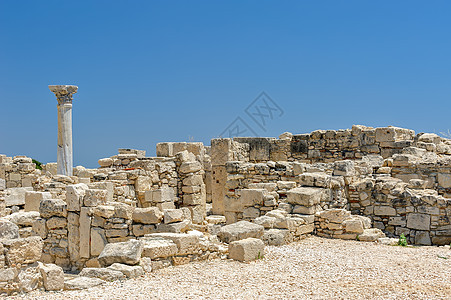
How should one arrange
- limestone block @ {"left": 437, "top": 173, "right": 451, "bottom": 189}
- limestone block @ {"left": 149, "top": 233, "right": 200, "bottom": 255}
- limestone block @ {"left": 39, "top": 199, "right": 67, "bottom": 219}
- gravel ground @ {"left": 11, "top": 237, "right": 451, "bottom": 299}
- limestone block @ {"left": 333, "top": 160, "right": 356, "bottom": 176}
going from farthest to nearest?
limestone block @ {"left": 333, "top": 160, "right": 356, "bottom": 176}, limestone block @ {"left": 437, "top": 173, "right": 451, "bottom": 189}, limestone block @ {"left": 39, "top": 199, "right": 67, "bottom": 219}, limestone block @ {"left": 149, "top": 233, "right": 200, "bottom": 255}, gravel ground @ {"left": 11, "top": 237, "right": 451, "bottom": 299}

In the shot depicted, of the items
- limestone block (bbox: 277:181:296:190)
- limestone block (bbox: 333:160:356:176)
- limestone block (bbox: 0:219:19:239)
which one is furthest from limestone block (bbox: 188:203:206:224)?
limestone block (bbox: 0:219:19:239)

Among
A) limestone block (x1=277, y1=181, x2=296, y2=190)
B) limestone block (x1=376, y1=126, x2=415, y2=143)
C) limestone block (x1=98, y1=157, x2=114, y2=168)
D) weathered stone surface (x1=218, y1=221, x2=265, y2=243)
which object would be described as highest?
limestone block (x1=376, y1=126, x2=415, y2=143)

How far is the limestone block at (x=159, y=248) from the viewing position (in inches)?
246

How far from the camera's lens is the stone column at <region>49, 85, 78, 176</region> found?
1595 cm

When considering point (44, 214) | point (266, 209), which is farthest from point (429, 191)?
point (44, 214)

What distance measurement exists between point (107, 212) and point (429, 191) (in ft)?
22.2

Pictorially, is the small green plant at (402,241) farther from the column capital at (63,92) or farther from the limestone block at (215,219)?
the column capital at (63,92)

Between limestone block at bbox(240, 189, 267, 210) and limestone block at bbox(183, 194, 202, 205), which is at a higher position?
limestone block at bbox(240, 189, 267, 210)

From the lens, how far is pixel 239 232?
7379mm

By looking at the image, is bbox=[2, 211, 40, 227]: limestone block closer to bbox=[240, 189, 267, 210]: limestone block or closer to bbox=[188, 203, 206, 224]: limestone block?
bbox=[240, 189, 267, 210]: limestone block

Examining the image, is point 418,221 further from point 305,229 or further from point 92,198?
point 92,198

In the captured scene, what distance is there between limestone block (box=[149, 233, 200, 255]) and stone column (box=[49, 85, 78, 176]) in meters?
10.4

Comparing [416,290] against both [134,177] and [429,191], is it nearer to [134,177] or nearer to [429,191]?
[429,191]

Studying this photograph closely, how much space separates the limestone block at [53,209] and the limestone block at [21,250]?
2488mm
